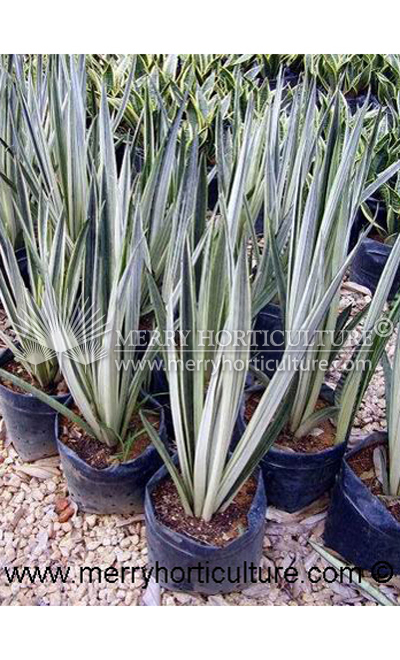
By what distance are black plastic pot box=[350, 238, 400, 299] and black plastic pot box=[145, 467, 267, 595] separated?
86 centimetres

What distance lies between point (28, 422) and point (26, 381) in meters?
0.08

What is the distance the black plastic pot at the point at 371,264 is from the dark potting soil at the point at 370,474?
70 cm

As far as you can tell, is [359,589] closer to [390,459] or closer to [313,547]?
[313,547]

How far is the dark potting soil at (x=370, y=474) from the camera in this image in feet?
3.06

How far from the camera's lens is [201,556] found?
0.85 m

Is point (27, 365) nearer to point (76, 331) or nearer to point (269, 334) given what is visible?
point (76, 331)

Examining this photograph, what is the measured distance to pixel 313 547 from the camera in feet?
3.39

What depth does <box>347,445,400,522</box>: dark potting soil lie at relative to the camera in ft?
3.06

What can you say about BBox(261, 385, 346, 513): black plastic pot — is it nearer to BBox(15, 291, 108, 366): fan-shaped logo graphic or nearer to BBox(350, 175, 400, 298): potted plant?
BBox(15, 291, 108, 366): fan-shaped logo graphic

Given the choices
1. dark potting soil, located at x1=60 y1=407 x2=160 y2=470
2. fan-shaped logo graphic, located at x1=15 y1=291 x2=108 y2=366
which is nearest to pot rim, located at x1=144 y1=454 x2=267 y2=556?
dark potting soil, located at x1=60 y1=407 x2=160 y2=470

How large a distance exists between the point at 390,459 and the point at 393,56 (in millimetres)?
1784

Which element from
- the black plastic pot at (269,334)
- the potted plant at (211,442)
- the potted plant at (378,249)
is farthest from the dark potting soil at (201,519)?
the potted plant at (378,249)

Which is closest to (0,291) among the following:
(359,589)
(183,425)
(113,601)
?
(183,425)

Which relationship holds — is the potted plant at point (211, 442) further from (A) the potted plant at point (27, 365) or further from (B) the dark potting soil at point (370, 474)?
(A) the potted plant at point (27, 365)
